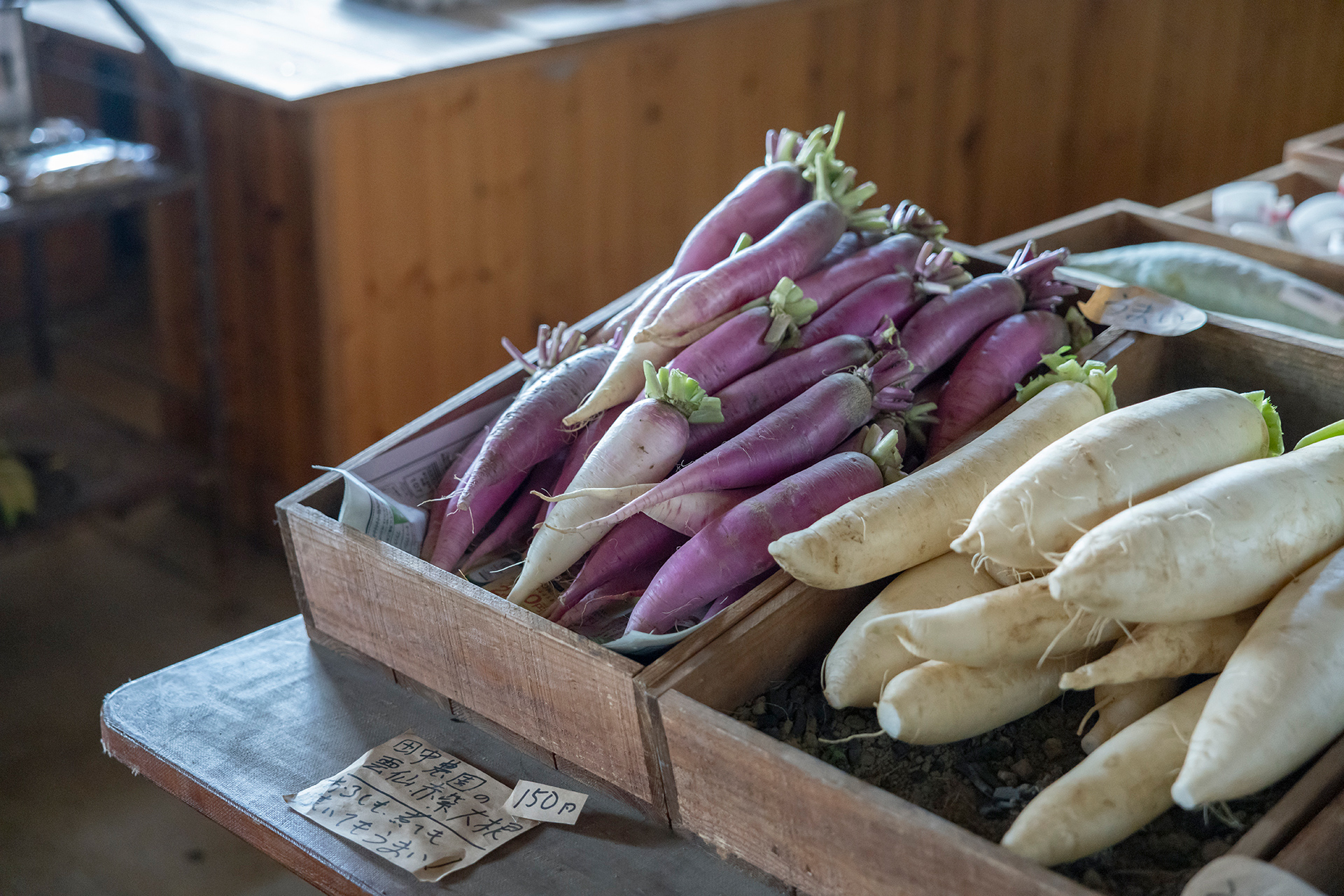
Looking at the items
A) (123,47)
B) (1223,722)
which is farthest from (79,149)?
(1223,722)

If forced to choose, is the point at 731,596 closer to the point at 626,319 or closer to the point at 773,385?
the point at 773,385

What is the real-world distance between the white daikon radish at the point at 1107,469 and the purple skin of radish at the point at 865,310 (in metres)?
0.30

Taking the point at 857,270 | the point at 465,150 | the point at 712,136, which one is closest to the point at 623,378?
the point at 857,270

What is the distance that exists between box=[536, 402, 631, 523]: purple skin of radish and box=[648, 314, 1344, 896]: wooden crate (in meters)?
0.26

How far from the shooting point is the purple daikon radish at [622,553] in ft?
3.36

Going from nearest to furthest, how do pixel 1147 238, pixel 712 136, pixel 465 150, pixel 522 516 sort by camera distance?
pixel 522 516
pixel 1147 238
pixel 465 150
pixel 712 136

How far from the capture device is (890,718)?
827 mm

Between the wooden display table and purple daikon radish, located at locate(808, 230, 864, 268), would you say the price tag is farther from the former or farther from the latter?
the wooden display table

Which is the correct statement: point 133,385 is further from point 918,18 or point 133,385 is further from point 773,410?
point 773,410

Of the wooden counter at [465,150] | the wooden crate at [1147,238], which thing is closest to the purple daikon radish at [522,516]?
the wooden crate at [1147,238]

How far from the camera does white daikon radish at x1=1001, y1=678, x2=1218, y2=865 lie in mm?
742

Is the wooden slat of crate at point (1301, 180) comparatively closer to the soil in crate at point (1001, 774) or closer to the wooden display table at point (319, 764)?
the soil in crate at point (1001, 774)

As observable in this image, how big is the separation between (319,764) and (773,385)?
51 centimetres

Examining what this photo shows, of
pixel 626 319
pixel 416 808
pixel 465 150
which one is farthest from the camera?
pixel 465 150
